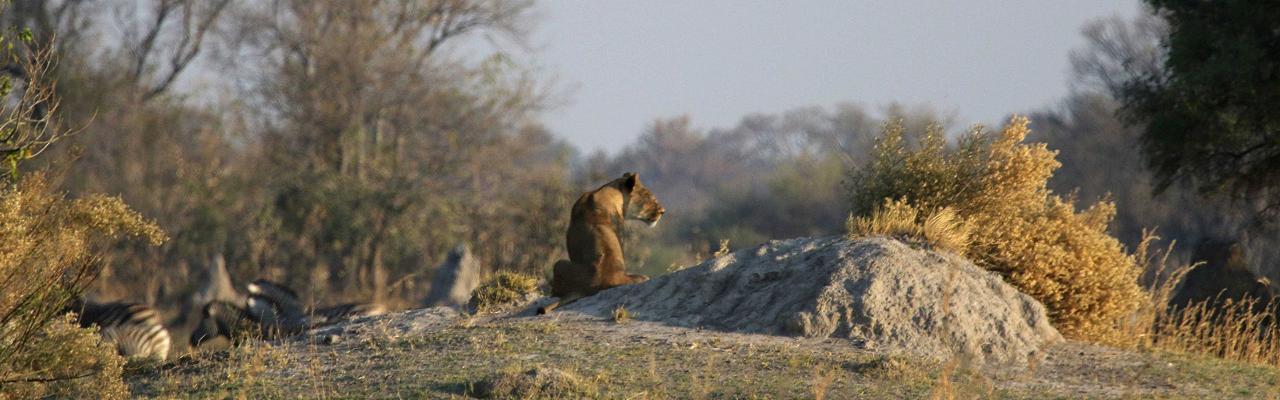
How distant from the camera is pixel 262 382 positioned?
9.54 metres

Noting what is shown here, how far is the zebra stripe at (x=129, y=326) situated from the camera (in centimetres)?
1661

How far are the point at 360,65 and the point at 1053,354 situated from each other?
840 inches

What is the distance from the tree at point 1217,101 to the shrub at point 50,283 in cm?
1320

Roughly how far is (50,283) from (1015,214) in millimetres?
7677

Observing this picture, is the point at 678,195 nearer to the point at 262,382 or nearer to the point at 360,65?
the point at 360,65

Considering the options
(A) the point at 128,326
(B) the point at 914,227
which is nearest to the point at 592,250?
(B) the point at 914,227

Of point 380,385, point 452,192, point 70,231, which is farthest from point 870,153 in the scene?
point 452,192

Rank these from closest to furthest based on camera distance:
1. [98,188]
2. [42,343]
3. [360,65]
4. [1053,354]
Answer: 1. [42,343]
2. [1053,354]
3. [98,188]
4. [360,65]

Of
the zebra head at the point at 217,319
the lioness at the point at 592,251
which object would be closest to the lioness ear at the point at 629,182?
the lioness at the point at 592,251

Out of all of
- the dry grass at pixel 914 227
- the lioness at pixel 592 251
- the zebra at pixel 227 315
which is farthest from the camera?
the zebra at pixel 227 315

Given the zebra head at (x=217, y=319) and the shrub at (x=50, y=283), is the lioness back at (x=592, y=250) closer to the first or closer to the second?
the shrub at (x=50, y=283)

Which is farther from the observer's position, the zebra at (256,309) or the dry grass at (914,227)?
the zebra at (256,309)

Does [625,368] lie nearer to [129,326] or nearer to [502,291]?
[502,291]

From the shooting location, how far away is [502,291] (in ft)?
39.8
